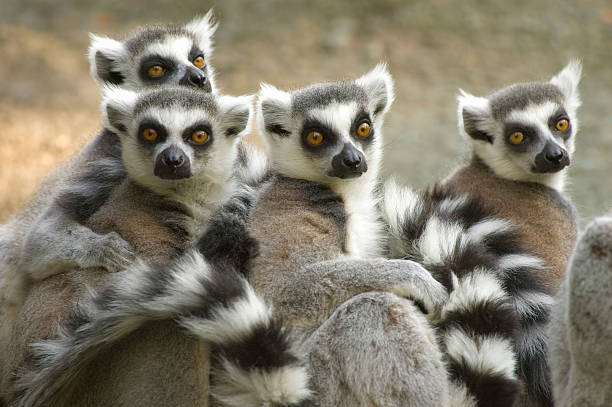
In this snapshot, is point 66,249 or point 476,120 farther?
point 476,120

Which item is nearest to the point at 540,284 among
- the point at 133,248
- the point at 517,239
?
the point at 517,239

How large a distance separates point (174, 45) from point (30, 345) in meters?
2.27

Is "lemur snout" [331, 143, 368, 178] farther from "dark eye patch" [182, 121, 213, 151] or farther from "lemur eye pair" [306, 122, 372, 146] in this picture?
"dark eye patch" [182, 121, 213, 151]

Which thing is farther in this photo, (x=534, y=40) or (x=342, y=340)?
(x=534, y=40)

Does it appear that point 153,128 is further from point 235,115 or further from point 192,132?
point 235,115

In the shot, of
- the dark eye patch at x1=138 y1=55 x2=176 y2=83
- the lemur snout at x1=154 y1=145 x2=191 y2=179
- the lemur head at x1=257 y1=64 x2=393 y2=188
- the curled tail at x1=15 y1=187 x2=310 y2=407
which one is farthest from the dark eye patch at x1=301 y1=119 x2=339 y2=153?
the dark eye patch at x1=138 y1=55 x2=176 y2=83

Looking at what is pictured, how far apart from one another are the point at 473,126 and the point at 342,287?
2117mm

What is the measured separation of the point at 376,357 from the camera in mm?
3494

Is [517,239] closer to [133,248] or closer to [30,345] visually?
[133,248]

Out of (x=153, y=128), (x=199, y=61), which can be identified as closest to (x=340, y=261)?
(x=153, y=128)

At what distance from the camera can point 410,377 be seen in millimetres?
3473

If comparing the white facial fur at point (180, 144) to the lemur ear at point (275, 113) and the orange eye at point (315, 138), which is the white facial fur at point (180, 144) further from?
the orange eye at point (315, 138)

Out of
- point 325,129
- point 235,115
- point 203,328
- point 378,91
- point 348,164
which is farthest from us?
point 378,91

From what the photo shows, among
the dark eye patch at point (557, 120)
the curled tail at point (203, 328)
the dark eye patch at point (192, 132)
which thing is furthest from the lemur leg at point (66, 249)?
the dark eye patch at point (557, 120)
